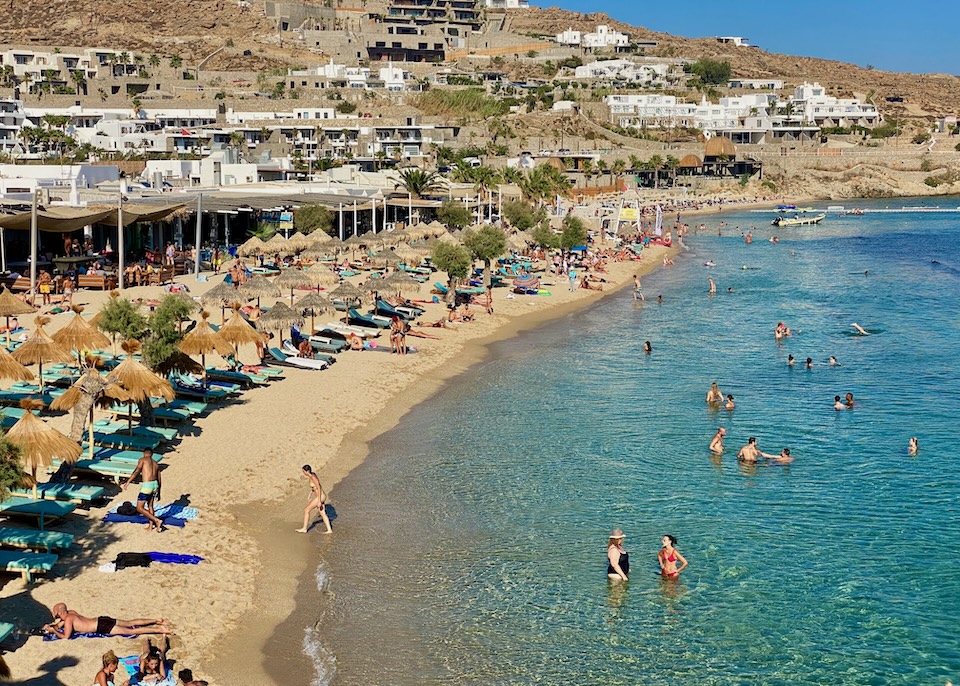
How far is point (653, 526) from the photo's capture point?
1688 cm

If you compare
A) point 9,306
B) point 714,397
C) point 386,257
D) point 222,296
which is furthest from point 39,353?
point 386,257

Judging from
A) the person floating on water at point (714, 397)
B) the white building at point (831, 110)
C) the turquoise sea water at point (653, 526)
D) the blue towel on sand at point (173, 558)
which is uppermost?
the white building at point (831, 110)

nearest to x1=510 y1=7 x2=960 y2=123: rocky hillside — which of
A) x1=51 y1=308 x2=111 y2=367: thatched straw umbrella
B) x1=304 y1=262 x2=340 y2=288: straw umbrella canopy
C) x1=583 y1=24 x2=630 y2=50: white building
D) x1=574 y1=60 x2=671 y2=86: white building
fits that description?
x1=583 y1=24 x2=630 y2=50: white building

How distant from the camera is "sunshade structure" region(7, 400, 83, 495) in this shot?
46.3 ft

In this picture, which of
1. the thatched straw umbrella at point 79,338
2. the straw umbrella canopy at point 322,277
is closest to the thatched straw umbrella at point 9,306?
the thatched straw umbrella at point 79,338

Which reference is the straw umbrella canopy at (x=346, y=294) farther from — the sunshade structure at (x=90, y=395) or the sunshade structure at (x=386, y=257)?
the sunshade structure at (x=90, y=395)

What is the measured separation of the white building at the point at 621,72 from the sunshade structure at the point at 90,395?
412 ft

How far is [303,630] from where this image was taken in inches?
512

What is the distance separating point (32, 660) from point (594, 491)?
376 inches

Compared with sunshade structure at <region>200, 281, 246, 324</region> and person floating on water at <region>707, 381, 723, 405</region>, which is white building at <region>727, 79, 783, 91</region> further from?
person floating on water at <region>707, 381, 723, 405</region>

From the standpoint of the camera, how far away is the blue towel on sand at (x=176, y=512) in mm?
15188

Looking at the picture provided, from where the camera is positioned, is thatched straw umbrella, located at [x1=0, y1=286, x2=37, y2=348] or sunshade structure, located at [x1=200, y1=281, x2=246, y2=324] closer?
thatched straw umbrella, located at [x1=0, y1=286, x2=37, y2=348]

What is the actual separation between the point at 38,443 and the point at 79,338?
279 inches

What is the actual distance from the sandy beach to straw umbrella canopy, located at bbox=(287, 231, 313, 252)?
1419 cm
